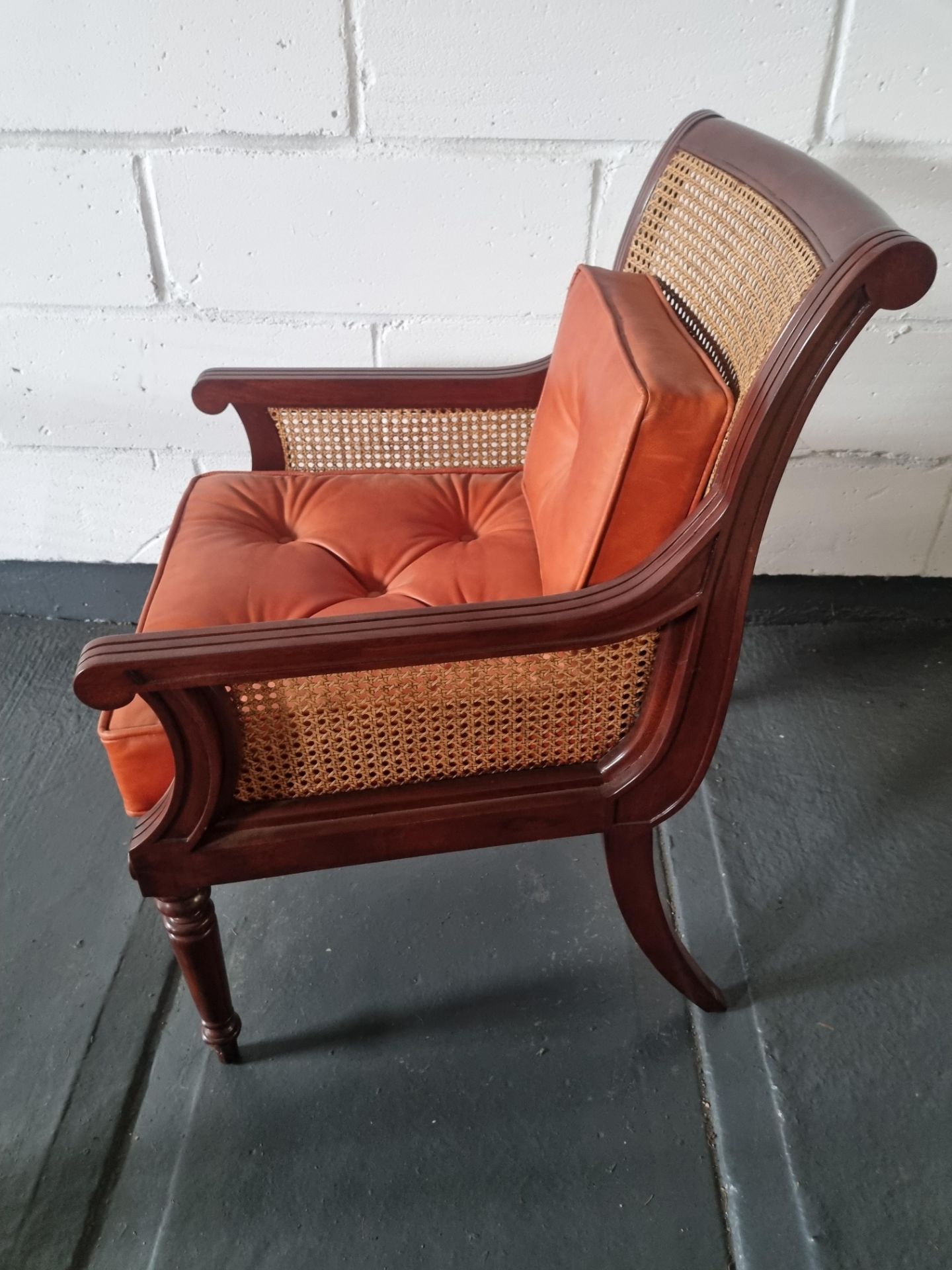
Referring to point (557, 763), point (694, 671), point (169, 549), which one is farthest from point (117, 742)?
point (694, 671)

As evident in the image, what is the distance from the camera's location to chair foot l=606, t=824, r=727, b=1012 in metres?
1.10

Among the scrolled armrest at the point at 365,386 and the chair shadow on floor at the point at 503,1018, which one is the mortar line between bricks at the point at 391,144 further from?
the chair shadow on floor at the point at 503,1018

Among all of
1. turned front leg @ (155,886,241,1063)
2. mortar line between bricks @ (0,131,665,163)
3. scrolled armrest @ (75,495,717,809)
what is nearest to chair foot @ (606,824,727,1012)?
scrolled armrest @ (75,495,717,809)

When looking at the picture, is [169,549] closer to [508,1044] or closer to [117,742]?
[117,742]

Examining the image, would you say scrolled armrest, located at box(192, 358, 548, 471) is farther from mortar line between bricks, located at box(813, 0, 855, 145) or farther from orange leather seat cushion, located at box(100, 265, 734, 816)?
mortar line between bricks, located at box(813, 0, 855, 145)

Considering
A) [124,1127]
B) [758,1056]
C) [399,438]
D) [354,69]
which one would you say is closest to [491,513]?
[399,438]

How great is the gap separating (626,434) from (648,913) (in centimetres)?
61

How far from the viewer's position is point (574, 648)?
0.90 meters

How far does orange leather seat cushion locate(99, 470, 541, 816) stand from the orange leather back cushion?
0.48 ft

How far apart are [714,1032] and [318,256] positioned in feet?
4.36

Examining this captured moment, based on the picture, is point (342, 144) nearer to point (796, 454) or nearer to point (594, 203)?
point (594, 203)

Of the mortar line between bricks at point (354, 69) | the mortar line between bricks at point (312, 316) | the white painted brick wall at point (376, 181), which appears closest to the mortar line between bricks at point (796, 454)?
the white painted brick wall at point (376, 181)

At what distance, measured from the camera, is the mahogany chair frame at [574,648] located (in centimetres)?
78

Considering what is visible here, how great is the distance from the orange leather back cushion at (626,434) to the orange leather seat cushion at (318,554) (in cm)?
15
